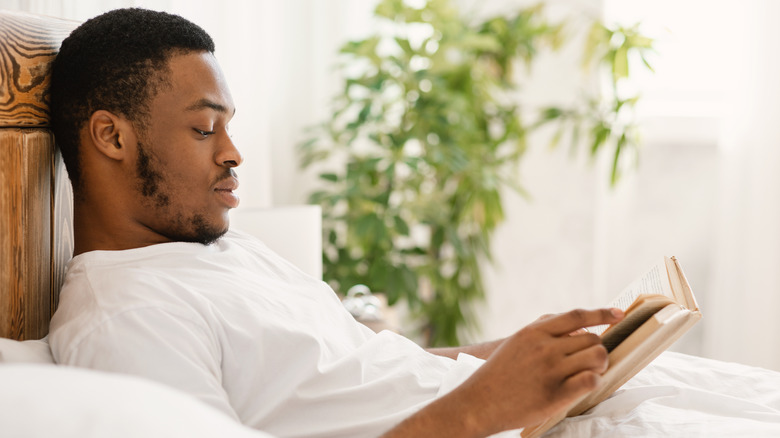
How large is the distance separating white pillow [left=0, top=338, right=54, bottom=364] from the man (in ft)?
0.09

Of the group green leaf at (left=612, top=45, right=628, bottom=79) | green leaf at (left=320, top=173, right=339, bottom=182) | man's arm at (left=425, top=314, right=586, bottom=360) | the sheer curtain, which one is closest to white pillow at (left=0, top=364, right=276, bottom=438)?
man's arm at (left=425, top=314, right=586, bottom=360)

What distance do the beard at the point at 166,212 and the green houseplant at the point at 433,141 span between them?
112cm

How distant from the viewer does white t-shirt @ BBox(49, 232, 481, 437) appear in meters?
0.79

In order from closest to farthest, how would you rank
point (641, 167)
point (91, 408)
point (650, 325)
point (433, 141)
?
1. point (91, 408)
2. point (650, 325)
3. point (433, 141)
4. point (641, 167)

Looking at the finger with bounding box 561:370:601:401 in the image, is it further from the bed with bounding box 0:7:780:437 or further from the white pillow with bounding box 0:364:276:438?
the white pillow with bounding box 0:364:276:438

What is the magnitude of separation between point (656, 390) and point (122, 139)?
2.67ft

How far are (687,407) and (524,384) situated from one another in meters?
0.39

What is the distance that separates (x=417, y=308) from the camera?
236cm

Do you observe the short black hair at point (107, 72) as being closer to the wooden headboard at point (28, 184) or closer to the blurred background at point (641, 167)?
the wooden headboard at point (28, 184)

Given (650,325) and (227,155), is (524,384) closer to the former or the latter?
(650,325)

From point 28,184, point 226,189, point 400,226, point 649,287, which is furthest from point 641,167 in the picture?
point 28,184

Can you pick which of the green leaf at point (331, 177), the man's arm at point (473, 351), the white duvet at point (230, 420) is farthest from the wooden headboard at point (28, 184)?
the green leaf at point (331, 177)

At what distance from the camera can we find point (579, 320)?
0.79m

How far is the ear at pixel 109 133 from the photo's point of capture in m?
0.99
